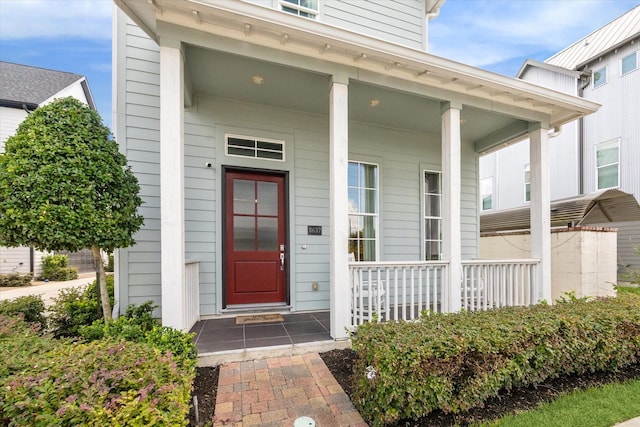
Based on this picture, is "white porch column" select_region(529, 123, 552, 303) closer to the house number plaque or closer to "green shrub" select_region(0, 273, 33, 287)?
the house number plaque

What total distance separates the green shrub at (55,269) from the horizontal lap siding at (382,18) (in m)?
11.8

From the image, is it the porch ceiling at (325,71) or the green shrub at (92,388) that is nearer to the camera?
the green shrub at (92,388)

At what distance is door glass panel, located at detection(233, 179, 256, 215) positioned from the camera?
4.30 metres

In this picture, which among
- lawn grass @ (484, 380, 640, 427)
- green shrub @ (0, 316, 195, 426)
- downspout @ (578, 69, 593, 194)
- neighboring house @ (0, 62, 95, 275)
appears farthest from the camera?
neighboring house @ (0, 62, 95, 275)

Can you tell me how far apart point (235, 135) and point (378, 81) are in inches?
84.5

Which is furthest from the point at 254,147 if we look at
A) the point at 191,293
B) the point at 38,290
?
the point at 38,290

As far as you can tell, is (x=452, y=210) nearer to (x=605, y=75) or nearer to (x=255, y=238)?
(x=255, y=238)

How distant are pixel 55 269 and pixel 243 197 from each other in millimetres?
10124

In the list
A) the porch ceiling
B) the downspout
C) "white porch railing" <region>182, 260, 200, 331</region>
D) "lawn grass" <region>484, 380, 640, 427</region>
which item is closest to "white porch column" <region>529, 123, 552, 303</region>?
the porch ceiling

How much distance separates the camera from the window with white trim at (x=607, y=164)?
27.7 ft

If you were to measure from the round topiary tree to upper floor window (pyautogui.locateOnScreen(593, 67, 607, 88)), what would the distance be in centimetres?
1292

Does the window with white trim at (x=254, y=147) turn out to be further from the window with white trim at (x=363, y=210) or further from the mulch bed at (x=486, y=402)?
the mulch bed at (x=486, y=402)

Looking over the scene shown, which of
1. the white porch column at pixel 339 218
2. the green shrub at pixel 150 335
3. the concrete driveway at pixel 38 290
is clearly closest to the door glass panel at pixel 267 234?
the white porch column at pixel 339 218

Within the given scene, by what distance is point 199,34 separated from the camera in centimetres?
288
